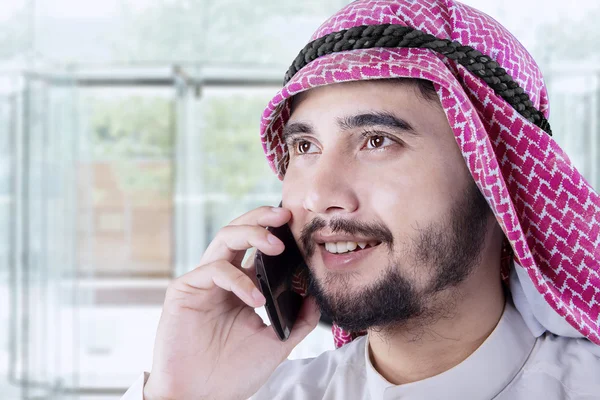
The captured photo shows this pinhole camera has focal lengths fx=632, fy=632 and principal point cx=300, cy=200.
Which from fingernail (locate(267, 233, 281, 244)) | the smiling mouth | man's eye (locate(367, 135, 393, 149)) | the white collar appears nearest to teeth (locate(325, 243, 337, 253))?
the smiling mouth

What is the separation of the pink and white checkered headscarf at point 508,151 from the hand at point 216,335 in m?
0.36

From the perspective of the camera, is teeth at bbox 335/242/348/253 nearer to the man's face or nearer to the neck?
the man's face

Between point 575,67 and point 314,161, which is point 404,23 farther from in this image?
point 575,67

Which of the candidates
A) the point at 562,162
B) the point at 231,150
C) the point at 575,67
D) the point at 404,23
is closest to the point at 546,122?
the point at 562,162

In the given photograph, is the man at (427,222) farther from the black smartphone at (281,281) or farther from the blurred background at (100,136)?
the blurred background at (100,136)

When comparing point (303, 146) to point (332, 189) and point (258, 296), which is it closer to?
point (332, 189)

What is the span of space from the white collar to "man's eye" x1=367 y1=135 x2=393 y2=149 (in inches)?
17.7

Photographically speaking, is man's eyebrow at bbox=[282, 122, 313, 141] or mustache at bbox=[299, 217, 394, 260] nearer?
mustache at bbox=[299, 217, 394, 260]

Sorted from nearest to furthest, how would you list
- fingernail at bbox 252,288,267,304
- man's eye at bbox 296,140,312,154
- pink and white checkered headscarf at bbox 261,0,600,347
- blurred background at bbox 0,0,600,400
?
1. pink and white checkered headscarf at bbox 261,0,600,347
2. fingernail at bbox 252,288,267,304
3. man's eye at bbox 296,140,312,154
4. blurred background at bbox 0,0,600,400

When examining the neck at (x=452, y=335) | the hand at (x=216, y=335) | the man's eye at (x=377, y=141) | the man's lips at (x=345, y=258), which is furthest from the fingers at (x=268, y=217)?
the neck at (x=452, y=335)

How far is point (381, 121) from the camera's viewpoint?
1.25 meters

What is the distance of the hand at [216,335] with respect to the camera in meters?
1.36

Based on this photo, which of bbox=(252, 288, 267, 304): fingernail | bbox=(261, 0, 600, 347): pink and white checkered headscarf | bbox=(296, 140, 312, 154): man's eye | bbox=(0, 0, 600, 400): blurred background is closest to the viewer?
bbox=(261, 0, 600, 347): pink and white checkered headscarf

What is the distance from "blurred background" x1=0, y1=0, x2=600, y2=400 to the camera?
16.1 ft
